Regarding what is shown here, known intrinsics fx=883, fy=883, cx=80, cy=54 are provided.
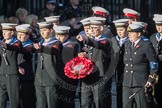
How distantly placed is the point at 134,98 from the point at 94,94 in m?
0.64

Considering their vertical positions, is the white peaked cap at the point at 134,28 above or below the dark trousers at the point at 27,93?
above

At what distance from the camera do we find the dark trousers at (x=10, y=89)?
46.9ft

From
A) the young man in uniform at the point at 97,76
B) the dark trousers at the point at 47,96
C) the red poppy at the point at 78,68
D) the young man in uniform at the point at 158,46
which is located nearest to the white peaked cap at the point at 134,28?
the young man in uniform at the point at 97,76

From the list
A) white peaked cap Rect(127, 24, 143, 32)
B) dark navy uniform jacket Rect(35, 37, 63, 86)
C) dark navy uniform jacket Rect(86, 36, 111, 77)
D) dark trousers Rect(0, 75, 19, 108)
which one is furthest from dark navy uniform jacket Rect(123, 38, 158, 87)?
dark trousers Rect(0, 75, 19, 108)

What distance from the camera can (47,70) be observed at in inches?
549

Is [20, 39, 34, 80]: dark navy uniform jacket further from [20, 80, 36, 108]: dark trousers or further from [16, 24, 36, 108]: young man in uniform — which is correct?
[20, 80, 36, 108]: dark trousers

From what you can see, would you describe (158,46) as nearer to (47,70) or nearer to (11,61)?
(47,70)

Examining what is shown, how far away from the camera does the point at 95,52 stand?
1383 centimetres

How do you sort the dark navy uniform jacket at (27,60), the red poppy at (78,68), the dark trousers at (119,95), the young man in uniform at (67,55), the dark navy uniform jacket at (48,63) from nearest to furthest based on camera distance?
the red poppy at (78,68), the dark navy uniform jacket at (48,63), the young man in uniform at (67,55), the dark navy uniform jacket at (27,60), the dark trousers at (119,95)

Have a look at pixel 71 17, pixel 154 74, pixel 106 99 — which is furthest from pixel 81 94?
pixel 71 17

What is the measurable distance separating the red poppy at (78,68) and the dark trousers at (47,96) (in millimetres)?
437

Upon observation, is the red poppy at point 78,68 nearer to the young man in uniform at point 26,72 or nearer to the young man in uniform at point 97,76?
the young man in uniform at point 97,76

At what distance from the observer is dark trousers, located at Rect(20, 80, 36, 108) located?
14523mm

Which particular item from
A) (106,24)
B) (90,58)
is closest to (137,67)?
(90,58)
